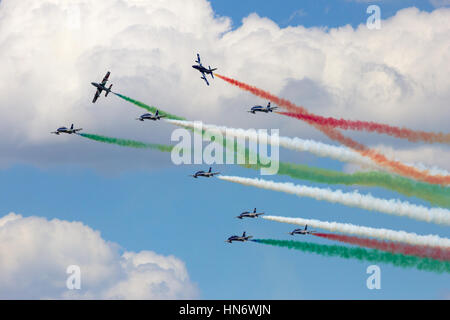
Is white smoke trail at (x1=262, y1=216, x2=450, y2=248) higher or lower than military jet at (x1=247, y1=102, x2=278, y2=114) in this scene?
lower

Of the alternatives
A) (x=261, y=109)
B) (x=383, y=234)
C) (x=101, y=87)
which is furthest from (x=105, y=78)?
(x=383, y=234)

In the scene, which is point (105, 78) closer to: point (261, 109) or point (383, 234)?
point (261, 109)

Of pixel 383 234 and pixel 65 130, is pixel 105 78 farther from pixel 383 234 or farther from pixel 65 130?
pixel 383 234

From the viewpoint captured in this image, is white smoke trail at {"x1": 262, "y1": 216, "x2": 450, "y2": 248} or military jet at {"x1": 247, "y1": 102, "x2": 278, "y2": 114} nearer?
white smoke trail at {"x1": 262, "y1": 216, "x2": 450, "y2": 248}

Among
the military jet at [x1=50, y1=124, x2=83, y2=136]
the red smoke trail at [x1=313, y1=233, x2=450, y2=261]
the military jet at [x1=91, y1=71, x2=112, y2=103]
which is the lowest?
the red smoke trail at [x1=313, y1=233, x2=450, y2=261]

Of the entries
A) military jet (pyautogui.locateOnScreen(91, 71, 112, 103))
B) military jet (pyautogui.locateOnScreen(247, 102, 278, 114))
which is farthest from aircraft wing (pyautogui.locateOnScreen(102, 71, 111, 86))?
military jet (pyautogui.locateOnScreen(247, 102, 278, 114))

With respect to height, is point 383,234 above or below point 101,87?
below

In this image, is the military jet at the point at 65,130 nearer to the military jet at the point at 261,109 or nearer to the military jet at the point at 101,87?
the military jet at the point at 101,87

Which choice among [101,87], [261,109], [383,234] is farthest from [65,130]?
[383,234]

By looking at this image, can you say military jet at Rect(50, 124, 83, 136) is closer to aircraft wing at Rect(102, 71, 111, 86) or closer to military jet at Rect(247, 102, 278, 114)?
aircraft wing at Rect(102, 71, 111, 86)

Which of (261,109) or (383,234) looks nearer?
(383,234)

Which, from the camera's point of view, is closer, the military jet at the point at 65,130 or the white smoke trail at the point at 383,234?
the white smoke trail at the point at 383,234

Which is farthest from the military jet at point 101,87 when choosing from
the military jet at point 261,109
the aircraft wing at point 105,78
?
the military jet at point 261,109
